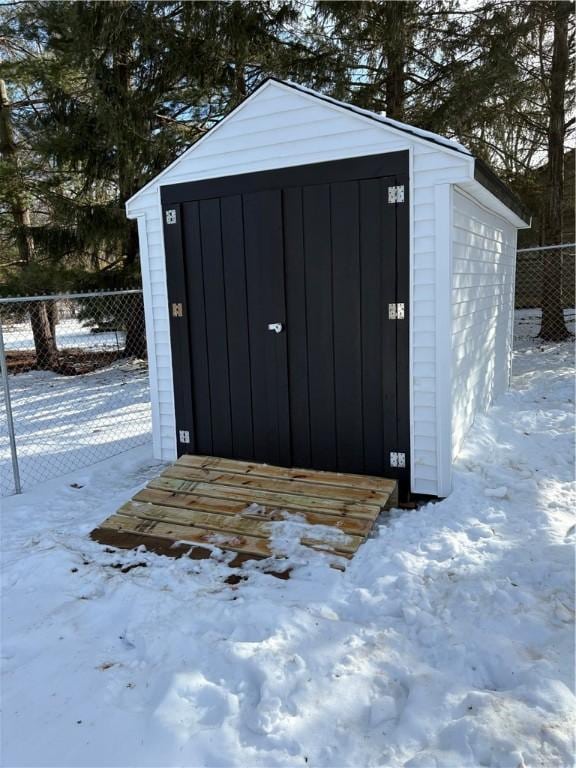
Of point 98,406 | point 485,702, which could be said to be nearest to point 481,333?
point 485,702

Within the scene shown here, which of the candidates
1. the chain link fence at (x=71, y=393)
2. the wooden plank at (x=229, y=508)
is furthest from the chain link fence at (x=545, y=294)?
the chain link fence at (x=71, y=393)

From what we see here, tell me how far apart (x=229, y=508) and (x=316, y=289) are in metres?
Answer: 1.70

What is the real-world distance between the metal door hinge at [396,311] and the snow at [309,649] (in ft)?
4.28

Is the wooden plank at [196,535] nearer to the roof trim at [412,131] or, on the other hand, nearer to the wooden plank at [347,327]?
Result: the wooden plank at [347,327]

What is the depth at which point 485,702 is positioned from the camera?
1.94 metres

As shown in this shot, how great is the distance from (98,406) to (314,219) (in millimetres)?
5066

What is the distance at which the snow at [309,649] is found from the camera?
6.02 feet

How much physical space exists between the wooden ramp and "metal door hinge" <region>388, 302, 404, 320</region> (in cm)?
115

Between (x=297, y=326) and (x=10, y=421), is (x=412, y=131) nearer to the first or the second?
(x=297, y=326)

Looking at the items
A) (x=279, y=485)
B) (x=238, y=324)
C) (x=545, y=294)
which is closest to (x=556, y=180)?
(x=545, y=294)

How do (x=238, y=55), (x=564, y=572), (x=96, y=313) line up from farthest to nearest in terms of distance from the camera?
(x=96, y=313), (x=238, y=55), (x=564, y=572)

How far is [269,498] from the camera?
382 centimetres

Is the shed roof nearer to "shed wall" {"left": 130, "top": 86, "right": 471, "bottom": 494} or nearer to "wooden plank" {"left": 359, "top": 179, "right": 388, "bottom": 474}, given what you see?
"shed wall" {"left": 130, "top": 86, "right": 471, "bottom": 494}

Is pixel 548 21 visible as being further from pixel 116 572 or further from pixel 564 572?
pixel 116 572
